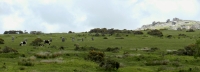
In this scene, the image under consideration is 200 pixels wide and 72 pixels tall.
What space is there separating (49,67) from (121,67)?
8.16m

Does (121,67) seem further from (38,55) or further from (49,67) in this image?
(38,55)

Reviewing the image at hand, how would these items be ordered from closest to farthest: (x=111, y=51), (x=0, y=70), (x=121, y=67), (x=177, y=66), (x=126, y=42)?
(x=0, y=70) → (x=121, y=67) → (x=177, y=66) → (x=111, y=51) → (x=126, y=42)

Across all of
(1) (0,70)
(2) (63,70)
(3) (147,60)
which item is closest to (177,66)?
(3) (147,60)

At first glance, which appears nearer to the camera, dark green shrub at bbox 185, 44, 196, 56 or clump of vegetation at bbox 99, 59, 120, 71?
clump of vegetation at bbox 99, 59, 120, 71

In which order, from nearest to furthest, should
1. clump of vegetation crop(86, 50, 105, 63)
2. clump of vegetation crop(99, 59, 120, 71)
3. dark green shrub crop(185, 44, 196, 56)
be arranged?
1. clump of vegetation crop(99, 59, 120, 71)
2. clump of vegetation crop(86, 50, 105, 63)
3. dark green shrub crop(185, 44, 196, 56)

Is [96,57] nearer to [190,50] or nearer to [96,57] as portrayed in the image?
[96,57]

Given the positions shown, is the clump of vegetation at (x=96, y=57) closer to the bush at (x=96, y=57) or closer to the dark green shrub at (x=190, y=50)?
the bush at (x=96, y=57)

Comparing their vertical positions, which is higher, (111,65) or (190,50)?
(190,50)

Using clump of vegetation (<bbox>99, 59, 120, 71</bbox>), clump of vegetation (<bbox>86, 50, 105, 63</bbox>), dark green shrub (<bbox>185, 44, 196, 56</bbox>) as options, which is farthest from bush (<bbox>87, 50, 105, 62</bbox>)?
dark green shrub (<bbox>185, 44, 196, 56</bbox>)

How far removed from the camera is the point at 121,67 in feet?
124

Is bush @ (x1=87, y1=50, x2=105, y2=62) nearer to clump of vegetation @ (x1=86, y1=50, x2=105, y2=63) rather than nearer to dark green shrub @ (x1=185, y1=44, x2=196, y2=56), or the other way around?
clump of vegetation @ (x1=86, y1=50, x2=105, y2=63)

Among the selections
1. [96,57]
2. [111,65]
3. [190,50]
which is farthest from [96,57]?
[190,50]

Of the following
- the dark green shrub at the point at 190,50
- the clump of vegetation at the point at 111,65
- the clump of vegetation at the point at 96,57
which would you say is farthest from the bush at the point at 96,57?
the dark green shrub at the point at 190,50

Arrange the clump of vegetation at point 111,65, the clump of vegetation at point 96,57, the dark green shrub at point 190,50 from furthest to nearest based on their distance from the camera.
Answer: the dark green shrub at point 190,50
the clump of vegetation at point 96,57
the clump of vegetation at point 111,65
